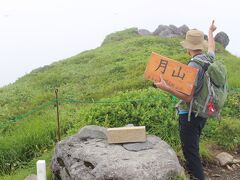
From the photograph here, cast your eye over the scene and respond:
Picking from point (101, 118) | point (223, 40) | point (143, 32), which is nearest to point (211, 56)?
point (101, 118)

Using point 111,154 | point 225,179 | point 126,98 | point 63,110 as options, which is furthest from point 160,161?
point 63,110

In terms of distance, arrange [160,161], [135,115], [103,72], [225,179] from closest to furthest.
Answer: [160,161] → [225,179] → [135,115] → [103,72]

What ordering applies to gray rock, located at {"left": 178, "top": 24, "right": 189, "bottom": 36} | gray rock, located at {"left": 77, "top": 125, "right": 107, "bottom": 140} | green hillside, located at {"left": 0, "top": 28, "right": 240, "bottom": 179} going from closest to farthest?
gray rock, located at {"left": 77, "top": 125, "right": 107, "bottom": 140} < green hillside, located at {"left": 0, "top": 28, "right": 240, "bottom": 179} < gray rock, located at {"left": 178, "top": 24, "right": 189, "bottom": 36}

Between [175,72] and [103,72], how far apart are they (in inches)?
537

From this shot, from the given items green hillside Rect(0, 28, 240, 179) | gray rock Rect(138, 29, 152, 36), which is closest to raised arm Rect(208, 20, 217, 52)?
green hillside Rect(0, 28, 240, 179)

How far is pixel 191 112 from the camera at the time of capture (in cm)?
561

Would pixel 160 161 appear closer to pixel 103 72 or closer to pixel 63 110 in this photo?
pixel 63 110

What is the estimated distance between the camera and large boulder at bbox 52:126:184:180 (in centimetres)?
519

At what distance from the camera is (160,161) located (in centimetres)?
538

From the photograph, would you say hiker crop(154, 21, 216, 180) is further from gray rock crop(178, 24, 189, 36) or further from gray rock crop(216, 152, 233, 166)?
gray rock crop(178, 24, 189, 36)

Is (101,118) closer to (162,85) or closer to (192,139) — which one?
(192,139)

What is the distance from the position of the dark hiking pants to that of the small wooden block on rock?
0.55 metres

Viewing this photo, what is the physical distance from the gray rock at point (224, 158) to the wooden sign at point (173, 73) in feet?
8.77

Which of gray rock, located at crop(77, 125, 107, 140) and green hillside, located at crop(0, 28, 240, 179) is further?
green hillside, located at crop(0, 28, 240, 179)
